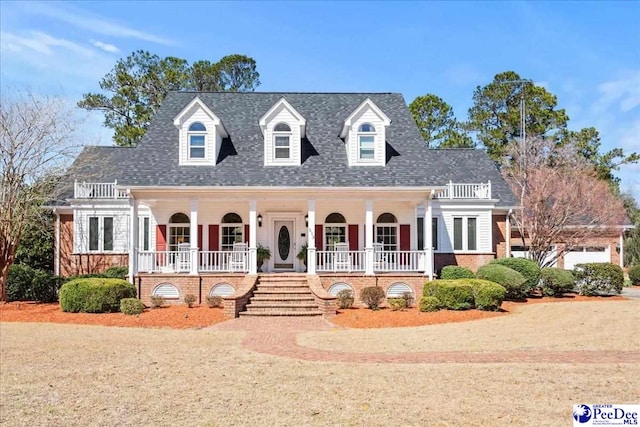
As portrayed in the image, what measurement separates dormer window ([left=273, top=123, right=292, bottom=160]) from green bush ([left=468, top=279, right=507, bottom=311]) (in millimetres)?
8814

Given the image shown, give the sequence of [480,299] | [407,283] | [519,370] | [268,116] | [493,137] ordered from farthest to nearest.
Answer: [493,137]
[268,116]
[407,283]
[480,299]
[519,370]

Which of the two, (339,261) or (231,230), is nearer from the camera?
(339,261)

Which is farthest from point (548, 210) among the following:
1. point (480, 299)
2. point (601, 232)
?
point (480, 299)

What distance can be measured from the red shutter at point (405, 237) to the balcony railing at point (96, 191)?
510 inches

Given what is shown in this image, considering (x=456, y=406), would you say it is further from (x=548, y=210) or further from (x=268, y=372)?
(x=548, y=210)

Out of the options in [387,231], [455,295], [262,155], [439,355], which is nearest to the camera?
[439,355]

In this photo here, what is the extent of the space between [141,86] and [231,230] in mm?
21536

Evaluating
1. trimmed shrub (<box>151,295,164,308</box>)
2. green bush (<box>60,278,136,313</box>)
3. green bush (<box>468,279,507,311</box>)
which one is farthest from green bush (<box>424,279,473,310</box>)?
green bush (<box>60,278,136,313</box>)

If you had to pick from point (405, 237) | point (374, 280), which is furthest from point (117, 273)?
point (405, 237)

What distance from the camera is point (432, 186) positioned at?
64.8ft

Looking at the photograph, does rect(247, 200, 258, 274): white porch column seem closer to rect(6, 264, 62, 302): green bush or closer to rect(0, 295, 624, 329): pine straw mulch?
rect(0, 295, 624, 329): pine straw mulch

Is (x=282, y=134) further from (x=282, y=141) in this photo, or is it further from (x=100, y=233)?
(x=100, y=233)

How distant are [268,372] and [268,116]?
1388 cm

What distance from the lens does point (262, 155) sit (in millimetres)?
21812
